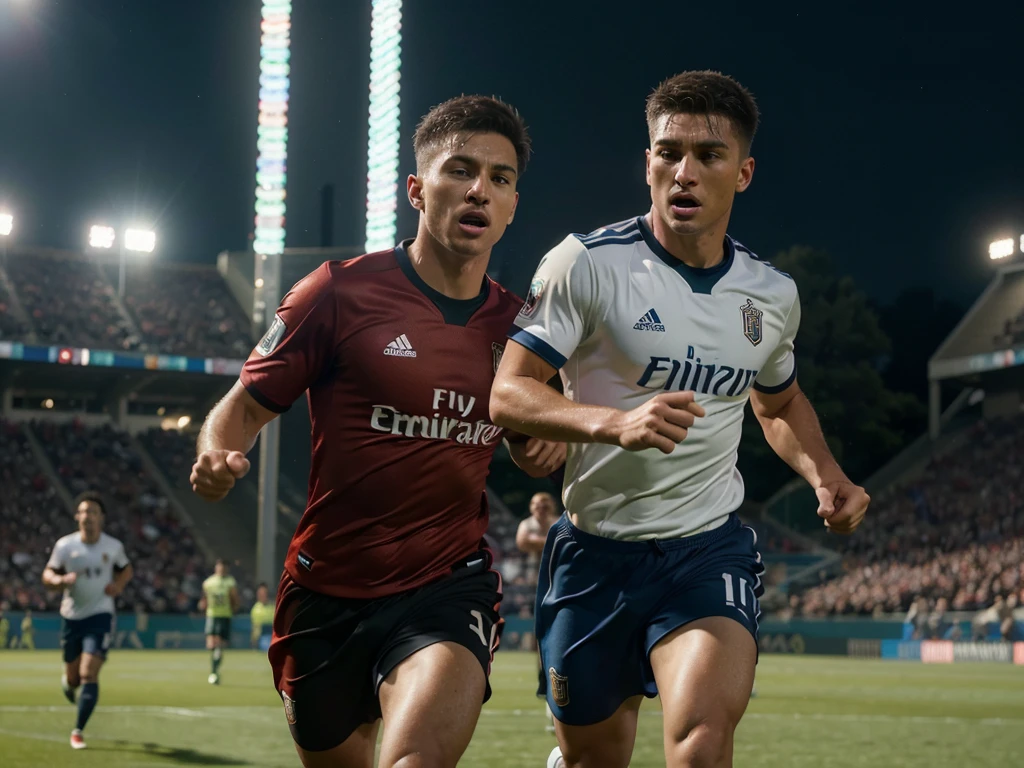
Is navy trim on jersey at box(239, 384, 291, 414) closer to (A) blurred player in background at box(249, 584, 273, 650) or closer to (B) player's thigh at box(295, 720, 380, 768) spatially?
(B) player's thigh at box(295, 720, 380, 768)

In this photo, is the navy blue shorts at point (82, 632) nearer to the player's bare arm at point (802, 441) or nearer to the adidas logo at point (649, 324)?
the player's bare arm at point (802, 441)

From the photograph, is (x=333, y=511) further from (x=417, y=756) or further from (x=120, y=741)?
(x=120, y=741)

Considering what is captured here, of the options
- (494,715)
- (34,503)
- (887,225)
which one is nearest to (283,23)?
(34,503)

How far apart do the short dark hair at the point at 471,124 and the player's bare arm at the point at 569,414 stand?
37.6 inches

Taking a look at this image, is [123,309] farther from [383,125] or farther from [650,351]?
[650,351]

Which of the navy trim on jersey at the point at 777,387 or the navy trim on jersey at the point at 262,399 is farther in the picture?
the navy trim on jersey at the point at 777,387

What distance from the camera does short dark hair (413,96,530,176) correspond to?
5.03m

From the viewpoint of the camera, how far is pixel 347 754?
15.7ft

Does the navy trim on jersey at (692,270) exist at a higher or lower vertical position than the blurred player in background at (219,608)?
higher

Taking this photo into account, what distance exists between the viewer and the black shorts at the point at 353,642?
4.66 m

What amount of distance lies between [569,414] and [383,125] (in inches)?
1412

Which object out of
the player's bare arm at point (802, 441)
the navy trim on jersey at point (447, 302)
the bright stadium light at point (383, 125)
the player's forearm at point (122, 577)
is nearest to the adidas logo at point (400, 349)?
the navy trim on jersey at point (447, 302)

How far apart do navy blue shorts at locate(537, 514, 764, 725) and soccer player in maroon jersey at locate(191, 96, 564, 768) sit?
288 millimetres

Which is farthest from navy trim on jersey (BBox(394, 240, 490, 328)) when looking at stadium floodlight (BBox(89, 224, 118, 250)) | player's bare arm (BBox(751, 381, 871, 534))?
stadium floodlight (BBox(89, 224, 118, 250))
